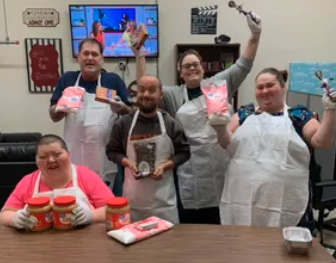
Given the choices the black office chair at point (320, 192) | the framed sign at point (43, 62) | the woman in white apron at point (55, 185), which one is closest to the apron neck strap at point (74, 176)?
the woman in white apron at point (55, 185)

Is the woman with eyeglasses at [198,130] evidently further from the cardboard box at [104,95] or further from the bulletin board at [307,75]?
the bulletin board at [307,75]

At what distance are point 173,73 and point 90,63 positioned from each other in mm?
2813

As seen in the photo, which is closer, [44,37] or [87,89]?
[87,89]

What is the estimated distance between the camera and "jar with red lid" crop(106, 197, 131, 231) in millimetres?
1436

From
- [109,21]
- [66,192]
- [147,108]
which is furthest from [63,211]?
[109,21]

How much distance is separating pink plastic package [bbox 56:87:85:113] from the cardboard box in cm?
12

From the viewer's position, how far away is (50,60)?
476 cm

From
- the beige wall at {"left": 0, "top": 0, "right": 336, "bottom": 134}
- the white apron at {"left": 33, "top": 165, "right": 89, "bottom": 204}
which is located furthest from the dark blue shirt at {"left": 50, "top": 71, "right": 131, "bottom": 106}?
the beige wall at {"left": 0, "top": 0, "right": 336, "bottom": 134}

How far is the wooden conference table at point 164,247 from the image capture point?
127 centimetres

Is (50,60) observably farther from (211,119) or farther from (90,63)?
(211,119)

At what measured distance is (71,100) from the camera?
2.06 m

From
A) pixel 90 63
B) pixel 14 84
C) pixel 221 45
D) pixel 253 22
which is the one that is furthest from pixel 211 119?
pixel 14 84

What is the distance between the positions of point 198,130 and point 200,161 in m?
0.19

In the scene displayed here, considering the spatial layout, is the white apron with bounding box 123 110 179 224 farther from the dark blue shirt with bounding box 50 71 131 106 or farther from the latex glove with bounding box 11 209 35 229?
the latex glove with bounding box 11 209 35 229
